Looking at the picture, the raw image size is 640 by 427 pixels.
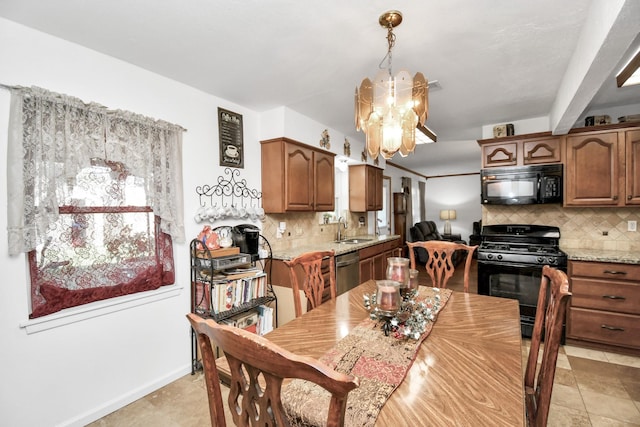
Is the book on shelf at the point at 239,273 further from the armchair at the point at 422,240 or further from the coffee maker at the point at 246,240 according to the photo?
the armchair at the point at 422,240

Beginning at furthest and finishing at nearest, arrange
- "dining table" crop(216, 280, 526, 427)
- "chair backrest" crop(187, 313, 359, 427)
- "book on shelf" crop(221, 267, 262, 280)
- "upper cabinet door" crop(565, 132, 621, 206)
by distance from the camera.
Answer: "upper cabinet door" crop(565, 132, 621, 206)
"book on shelf" crop(221, 267, 262, 280)
"dining table" crop(216, 280, 526, 427)
"chair backrest" crop(187, 313, 359, 427)

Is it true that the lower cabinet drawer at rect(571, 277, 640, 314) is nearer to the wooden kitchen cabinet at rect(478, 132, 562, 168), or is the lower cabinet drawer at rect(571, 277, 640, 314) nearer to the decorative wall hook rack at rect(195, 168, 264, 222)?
the wooden kitchen cabinet at rect(478, 132, 562, 168)

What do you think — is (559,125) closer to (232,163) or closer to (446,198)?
(232,163)

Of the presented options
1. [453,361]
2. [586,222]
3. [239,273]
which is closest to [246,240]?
[239,273]

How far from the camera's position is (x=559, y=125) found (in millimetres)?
2732

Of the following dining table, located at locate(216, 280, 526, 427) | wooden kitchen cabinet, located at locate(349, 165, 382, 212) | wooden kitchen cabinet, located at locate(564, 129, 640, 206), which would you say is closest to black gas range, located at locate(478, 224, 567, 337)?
wooden kitchen cabinet, located at locate(564, 129, 640, 206)

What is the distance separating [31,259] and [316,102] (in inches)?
96.4

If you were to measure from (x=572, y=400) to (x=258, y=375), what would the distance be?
2.47 metres

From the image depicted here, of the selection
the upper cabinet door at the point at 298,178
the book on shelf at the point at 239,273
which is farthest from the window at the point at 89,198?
the upper cabinet door at the point at 298,178

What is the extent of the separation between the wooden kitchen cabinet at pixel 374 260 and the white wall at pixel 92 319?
2008 mm

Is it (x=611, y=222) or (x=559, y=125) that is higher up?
(x=559, y=125)

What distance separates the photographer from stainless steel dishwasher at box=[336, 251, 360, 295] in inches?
122

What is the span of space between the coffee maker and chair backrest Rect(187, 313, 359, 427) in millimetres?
1917

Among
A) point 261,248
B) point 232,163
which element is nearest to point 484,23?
point 232,163
